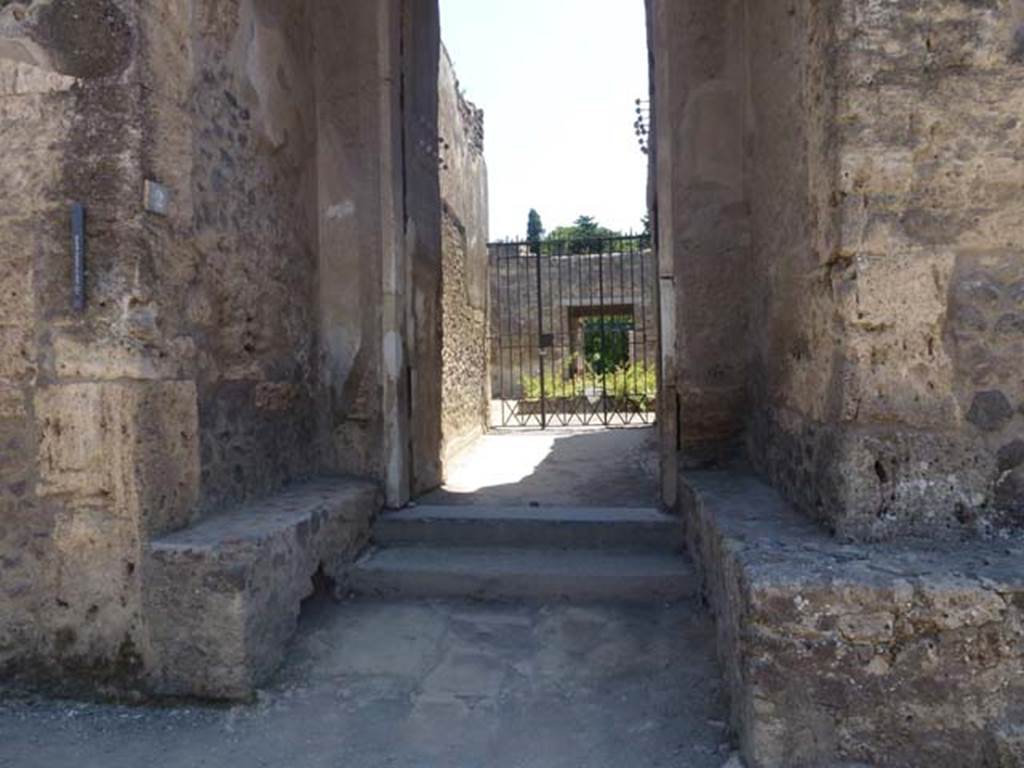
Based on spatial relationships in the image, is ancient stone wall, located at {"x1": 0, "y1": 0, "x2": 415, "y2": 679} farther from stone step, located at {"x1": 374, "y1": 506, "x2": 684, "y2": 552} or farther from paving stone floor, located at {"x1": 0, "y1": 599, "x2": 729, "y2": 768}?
stone step, located at {"x1": 374, "y1": 506, "x2": 684, "y2": 552}

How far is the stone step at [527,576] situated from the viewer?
323 cm

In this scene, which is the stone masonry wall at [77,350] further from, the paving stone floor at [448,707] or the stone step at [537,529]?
the stone step at [537,529]

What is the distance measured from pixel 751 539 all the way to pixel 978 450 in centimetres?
68

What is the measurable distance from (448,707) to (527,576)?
0.79 metres

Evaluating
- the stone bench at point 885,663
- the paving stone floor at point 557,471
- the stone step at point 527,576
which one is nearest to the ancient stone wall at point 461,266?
the paving stone floor at point 557,471

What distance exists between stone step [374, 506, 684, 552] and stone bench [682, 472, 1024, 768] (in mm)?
1519

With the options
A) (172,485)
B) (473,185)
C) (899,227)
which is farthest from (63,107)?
(473,185)

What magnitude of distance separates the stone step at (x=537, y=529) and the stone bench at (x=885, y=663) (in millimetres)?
1519

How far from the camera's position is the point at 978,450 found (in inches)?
88.4

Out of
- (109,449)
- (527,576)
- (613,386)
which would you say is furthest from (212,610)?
(613,386)

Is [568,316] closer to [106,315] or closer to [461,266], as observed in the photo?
[461,266]

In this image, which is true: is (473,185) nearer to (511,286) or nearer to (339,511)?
(339,511)

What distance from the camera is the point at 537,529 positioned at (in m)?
3.67

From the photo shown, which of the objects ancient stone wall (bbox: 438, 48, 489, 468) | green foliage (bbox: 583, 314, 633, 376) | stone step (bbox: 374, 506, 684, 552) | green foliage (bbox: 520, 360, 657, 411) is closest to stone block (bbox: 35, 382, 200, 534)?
stone step (bbox: 374, 506, 684, 552)
